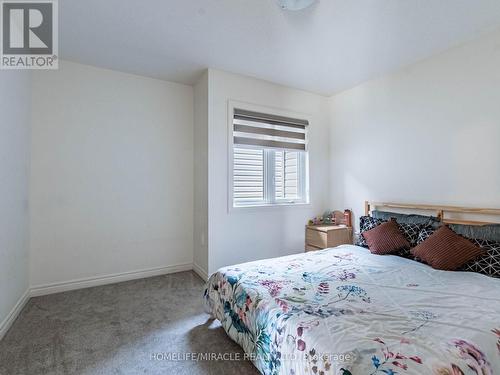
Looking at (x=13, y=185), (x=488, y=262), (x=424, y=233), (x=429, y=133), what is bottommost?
(x=488, y=262)

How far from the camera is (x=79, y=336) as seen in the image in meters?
1.94

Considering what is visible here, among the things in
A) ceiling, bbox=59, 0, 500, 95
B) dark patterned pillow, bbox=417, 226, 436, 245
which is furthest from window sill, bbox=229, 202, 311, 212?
ceiling, bbox=59, 0, 500, 95

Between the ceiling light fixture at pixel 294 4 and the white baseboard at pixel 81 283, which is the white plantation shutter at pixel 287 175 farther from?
the ceiling light fixture at pixel 294 4

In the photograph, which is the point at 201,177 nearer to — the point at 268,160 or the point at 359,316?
the point at 268,160

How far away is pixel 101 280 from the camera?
2.95m

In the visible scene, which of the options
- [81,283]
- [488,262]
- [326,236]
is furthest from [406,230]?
[81,283]

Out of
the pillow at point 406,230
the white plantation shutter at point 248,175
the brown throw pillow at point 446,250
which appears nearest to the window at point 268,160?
the white plantation shutter at point 248,175

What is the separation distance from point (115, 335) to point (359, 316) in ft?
6.06

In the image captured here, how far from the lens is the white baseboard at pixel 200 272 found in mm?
3067

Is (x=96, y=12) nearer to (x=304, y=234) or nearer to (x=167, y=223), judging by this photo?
(x=167, y=223)

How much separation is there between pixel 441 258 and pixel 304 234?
5.89 feet

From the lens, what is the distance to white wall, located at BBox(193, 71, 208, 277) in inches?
121

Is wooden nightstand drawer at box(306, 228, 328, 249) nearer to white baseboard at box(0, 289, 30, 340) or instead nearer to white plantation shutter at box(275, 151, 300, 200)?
white plantation shutter at box(275, 151, 300, 200)

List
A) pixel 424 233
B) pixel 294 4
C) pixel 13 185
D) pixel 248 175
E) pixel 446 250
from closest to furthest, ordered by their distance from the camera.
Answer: pixel 294 4 < pixel 446 250 < pixel 13 185 < pixel 424 233 < pixel 248 175
